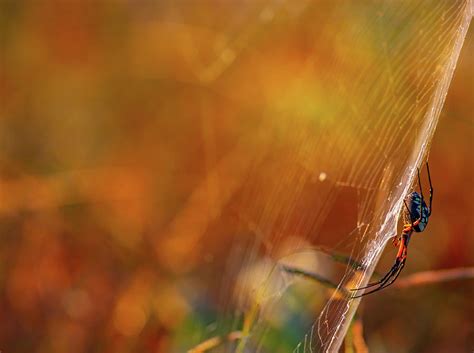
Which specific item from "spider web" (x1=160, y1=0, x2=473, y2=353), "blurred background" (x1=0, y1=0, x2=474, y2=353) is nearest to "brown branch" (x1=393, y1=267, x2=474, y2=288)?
"spider web" (x1=160, y1=0, x2=473, y2=353)

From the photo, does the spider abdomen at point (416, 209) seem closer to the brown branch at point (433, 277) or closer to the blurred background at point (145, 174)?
the brown branch at point (433, 277)

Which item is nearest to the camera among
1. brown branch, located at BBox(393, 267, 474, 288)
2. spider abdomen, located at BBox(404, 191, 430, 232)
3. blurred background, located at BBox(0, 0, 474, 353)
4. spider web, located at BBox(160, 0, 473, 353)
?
spider abdomen, located at BBox(404, 191, 430, 232)

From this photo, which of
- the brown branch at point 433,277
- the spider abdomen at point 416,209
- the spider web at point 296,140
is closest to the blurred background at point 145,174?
the spider web at point 296,140

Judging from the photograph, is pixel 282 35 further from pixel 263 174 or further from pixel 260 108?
pixel 263 174

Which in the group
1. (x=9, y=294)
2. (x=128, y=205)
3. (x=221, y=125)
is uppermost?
(x=221, y=125)

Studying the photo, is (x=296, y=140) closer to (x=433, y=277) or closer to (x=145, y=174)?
(x=145, y=174)

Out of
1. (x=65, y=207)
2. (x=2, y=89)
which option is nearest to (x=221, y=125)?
(x=65, y=207)

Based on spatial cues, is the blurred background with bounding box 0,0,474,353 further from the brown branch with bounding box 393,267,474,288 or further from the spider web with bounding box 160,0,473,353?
the brown branch with bounding box 393,267,474,288
